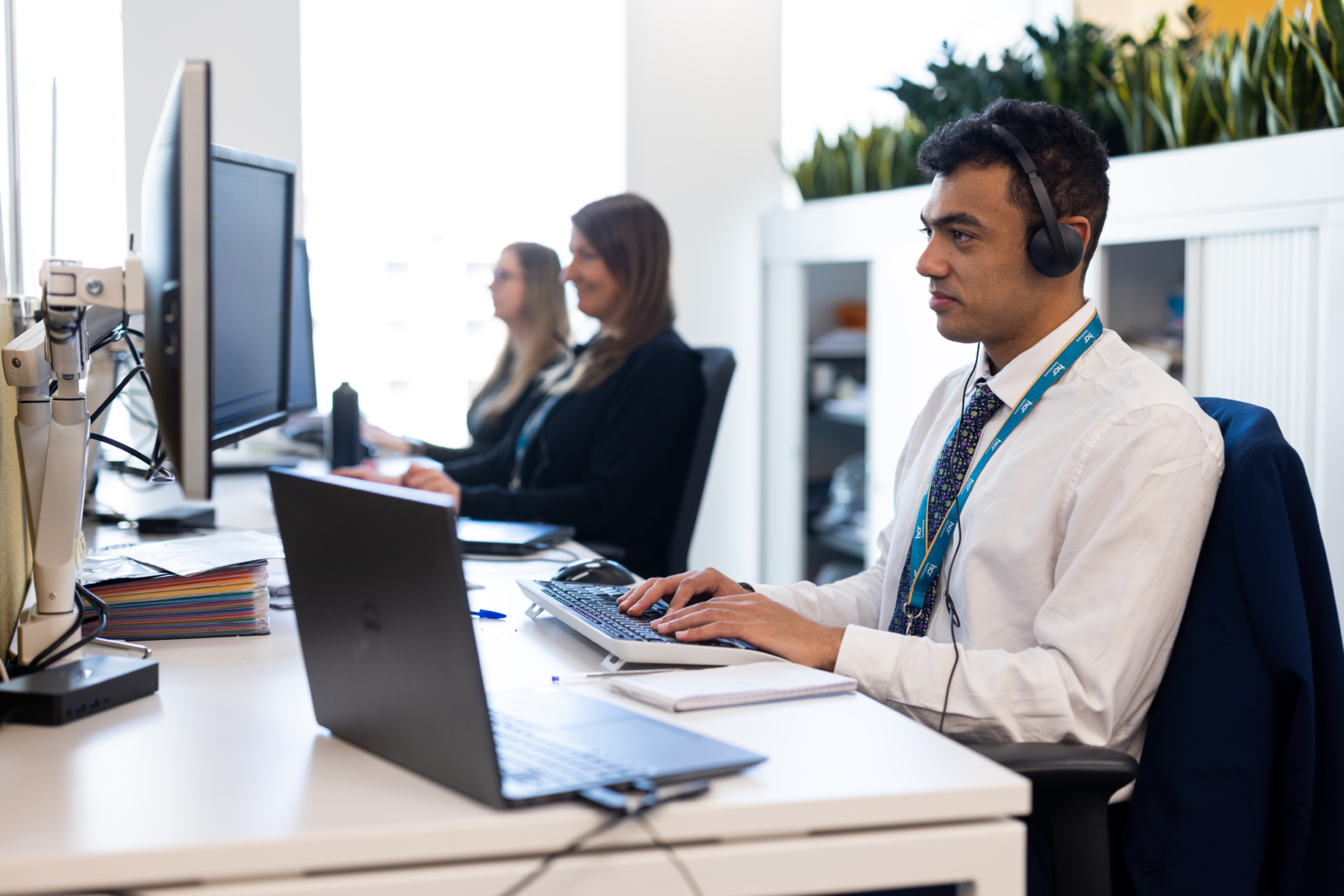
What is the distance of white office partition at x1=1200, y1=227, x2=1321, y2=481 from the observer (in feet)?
6.49

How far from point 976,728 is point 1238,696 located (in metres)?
0.25

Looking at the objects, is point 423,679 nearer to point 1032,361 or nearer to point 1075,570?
point 1075,570

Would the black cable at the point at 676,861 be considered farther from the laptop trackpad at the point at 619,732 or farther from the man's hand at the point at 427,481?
the man's hand at the point at 427,481

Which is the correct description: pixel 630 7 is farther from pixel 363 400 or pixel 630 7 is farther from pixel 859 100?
pixel 363 400

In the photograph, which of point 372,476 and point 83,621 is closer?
point 83,621

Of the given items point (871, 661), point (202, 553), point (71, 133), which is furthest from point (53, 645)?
point (71, 133)

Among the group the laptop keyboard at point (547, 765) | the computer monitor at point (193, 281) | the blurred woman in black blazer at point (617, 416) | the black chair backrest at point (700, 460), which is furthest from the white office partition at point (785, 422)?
the laptop keyboard at point (547, 765)

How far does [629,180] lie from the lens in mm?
3713

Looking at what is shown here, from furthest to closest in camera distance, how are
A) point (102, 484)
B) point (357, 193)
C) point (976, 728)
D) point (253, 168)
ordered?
point (357, 193), point (102, 484), point (253, 168), point (976, 728)

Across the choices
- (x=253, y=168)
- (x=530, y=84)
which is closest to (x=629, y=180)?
(x=530, y=84)

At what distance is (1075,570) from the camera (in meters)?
1.14

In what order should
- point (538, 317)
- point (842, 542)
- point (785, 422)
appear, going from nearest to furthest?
point (538, 317) → point (842, 542) → point (785, 422)

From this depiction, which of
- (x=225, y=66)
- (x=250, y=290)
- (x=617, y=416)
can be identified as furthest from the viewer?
(x=225, y=66)

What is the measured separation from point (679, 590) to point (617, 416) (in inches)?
45.1
